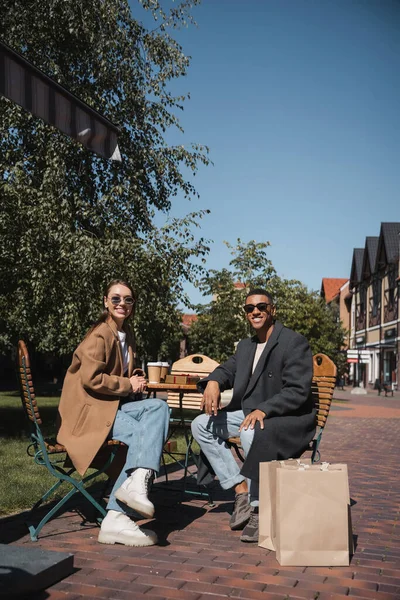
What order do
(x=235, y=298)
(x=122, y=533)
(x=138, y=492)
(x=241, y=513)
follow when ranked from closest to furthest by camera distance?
1. (x=138, y=492)
2. (x=122, y=533)
3. (x=241, y=513)
4. (x=235, y=298)

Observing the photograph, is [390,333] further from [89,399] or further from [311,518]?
[311,518]

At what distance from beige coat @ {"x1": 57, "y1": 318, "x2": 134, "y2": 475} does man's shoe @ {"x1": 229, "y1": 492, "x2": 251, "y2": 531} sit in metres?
1.13

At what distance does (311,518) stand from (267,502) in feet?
1.48

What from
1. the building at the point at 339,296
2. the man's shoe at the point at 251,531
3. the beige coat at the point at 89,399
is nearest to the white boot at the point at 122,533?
the beige coat at the point at 89,399

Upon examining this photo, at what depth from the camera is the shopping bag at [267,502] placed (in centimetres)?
427

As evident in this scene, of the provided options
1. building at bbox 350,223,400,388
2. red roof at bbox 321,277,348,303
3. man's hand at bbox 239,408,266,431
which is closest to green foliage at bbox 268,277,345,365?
building at bbox 350,223,400,388

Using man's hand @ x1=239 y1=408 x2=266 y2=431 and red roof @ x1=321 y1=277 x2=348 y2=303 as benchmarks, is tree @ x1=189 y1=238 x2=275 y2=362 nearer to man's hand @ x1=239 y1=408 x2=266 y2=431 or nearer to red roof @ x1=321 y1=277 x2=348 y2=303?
man's hand @ x1=239 y1=408 x2=266 y2=431

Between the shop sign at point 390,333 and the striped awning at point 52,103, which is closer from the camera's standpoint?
the striped awning at point 52,103

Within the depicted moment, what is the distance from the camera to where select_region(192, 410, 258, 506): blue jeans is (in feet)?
16.4

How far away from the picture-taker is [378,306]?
2276 inches

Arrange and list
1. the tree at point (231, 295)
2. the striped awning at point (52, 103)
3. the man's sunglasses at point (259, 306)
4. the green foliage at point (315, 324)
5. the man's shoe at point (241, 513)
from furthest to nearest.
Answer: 1. the green foliage at point (315, 324)
2. the tree at point (231, 295)
3. the man's sunglasses at point (259, 306)
4. the man's shoe at point (241, 513)
5. the striped awning at point (52, 103)

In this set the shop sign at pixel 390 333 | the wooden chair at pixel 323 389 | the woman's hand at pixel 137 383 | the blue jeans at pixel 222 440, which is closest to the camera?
the woman's hand at pixel 137 383

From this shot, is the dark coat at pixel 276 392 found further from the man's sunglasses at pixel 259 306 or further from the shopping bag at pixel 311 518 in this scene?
the shopping bag at pixel 311 518

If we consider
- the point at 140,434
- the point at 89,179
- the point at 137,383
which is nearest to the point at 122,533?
the point at 140,434
